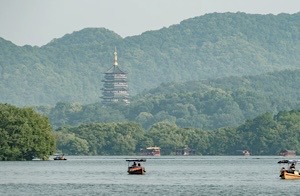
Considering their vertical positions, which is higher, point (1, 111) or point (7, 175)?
point (1, 111)

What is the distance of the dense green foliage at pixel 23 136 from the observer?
158 m

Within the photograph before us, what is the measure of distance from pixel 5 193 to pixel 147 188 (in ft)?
44.4

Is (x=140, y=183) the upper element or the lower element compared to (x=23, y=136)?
lower

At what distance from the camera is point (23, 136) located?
158 meters

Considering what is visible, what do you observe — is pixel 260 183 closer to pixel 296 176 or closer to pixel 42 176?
pixel 296 176

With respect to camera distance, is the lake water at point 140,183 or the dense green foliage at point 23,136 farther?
the dense green foliage at point 23,136

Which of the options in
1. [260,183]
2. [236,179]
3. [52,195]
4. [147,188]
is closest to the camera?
[52,195]

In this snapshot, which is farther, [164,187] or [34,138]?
[34,138]

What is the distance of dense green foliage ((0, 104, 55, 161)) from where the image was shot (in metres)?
158

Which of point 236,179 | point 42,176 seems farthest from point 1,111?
point 236,179

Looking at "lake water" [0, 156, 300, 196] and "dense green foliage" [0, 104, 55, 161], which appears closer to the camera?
"lake water" [0, 156, 300, 196]

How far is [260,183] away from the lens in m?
111

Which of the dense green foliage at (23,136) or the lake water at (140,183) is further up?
the dense green foliage at (23,136)

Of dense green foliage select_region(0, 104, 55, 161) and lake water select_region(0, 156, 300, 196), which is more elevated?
dense green foliage select_region(0, 104, 55, 161)
